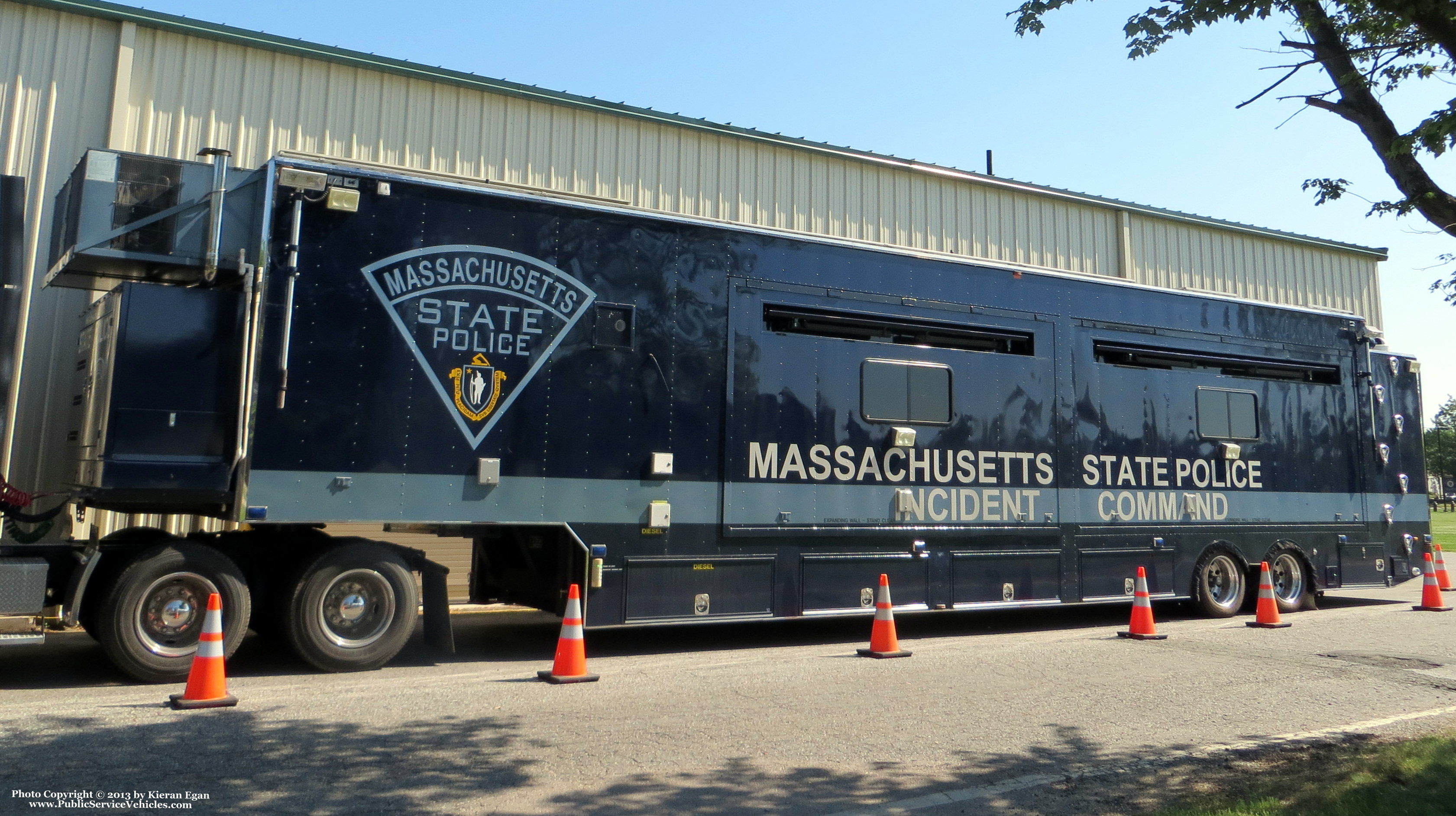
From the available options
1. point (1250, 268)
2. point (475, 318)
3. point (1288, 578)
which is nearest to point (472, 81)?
point (475, 318)

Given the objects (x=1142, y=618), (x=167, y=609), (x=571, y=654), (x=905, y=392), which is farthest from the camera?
(x=1142, y=618)

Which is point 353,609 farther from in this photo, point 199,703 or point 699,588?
point 699,588

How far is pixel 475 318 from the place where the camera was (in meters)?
8.49

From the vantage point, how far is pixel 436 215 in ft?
27.6

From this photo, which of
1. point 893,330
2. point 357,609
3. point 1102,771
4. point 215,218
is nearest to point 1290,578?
point 893,330

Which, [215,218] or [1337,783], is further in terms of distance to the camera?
[215,218]

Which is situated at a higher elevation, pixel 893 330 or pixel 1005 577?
pixel 893 330

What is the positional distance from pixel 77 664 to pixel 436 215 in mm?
4539

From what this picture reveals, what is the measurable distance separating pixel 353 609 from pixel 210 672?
1548mm

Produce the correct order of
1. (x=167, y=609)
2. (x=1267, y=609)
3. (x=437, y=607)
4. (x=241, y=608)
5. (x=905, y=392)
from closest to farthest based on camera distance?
(x=167, y=609) < (x=241, y=608) < (x=437, y=607) < (x=905, y=392) < (x=1267, y=609)

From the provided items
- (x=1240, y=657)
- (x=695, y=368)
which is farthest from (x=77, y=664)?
(x=1240, y=657)

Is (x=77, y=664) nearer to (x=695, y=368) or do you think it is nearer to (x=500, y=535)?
(x=500, y=535)

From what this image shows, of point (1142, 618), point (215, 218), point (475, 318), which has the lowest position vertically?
point (1142, 618)

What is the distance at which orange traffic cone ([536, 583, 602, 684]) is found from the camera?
25.6 feet
